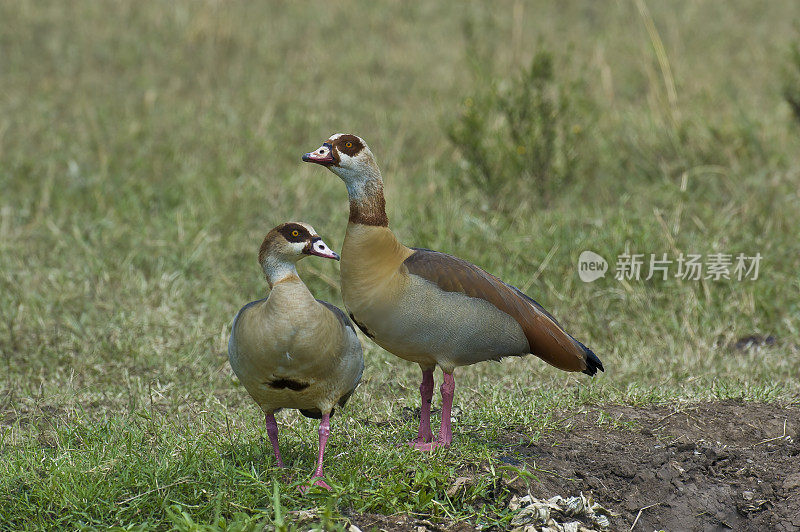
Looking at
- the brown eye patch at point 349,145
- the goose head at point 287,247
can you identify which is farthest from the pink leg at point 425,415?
the brown eye patch at point 349,145

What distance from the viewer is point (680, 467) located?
3.98 metres

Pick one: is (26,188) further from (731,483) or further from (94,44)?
(731,483)

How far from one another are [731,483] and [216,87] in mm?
7510

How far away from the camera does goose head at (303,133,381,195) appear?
3.68 m

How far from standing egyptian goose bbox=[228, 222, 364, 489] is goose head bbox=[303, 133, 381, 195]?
29 centimetres

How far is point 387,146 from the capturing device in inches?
349

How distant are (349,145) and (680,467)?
193 cm

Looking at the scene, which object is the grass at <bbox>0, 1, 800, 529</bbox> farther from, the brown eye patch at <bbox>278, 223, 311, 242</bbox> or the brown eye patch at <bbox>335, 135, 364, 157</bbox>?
the brown eye patch at <bbox>335, 135, 364, 157</bbox>

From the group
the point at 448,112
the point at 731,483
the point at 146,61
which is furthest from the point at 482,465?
the point at 146,61

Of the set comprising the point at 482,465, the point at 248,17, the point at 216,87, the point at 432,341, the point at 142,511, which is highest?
the point at 248,17

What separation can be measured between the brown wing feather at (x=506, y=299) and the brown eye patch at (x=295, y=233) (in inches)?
19.0

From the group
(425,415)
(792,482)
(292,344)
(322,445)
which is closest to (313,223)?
(425,415)

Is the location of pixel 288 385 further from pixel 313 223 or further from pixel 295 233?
pixel 313 223

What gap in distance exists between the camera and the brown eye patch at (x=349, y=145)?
12.1ft
